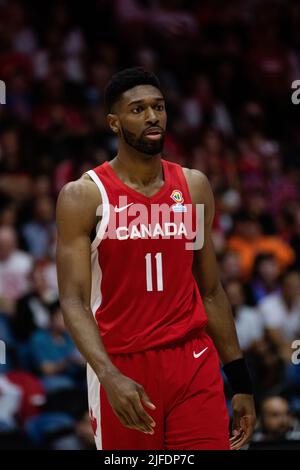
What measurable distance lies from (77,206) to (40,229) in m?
5.44

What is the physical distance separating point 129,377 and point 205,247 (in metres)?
0.77

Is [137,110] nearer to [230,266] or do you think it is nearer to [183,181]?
[183,181]

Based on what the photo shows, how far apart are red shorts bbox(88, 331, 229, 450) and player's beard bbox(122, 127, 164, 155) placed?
911 mm

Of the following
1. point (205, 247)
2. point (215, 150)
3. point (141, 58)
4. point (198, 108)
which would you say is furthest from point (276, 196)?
point (205, 247)

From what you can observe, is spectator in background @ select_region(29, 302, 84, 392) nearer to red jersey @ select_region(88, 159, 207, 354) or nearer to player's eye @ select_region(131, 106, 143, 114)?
red jersey @ select_region(88, 159, 207, 354)

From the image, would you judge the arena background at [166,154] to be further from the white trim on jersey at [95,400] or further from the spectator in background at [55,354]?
the white trim on jersey at [95,400]

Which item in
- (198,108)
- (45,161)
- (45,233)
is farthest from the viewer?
(198,108)

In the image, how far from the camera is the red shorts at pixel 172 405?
195 inches

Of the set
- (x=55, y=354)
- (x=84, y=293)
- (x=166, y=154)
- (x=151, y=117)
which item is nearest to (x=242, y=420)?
(x=84, y=293)

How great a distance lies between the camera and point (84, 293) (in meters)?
4.95

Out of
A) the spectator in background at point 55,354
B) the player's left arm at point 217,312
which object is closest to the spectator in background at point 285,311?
the spectator in background at point 55,354

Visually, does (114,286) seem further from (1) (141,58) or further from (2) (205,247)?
(1) (141,58)

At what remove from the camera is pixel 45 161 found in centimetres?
1112

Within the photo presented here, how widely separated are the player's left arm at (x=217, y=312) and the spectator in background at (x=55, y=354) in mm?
3481
